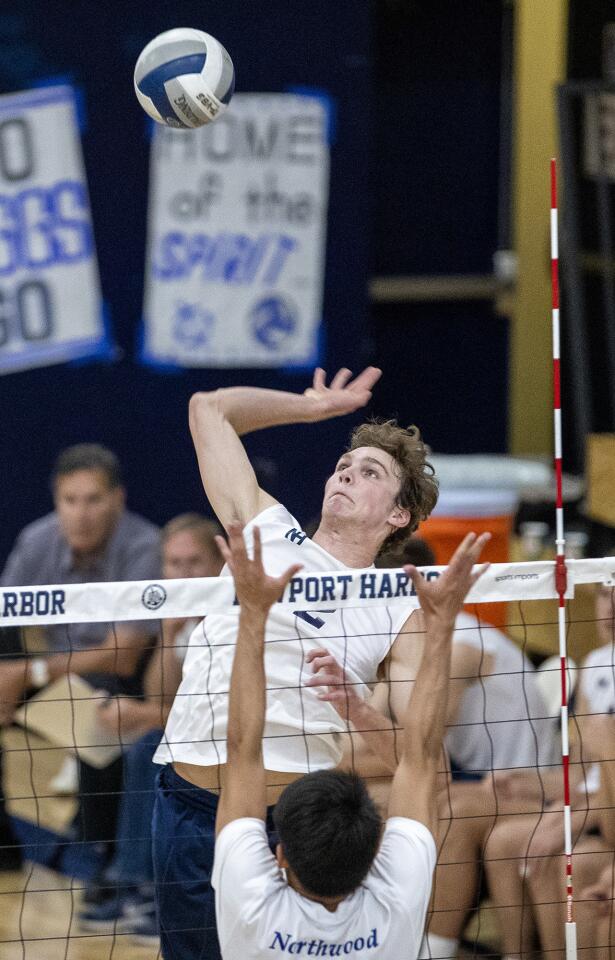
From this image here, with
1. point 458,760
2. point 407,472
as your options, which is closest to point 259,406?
point 407,472

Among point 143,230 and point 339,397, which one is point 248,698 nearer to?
point 339,397

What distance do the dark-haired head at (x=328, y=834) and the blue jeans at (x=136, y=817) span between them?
9.15 feet

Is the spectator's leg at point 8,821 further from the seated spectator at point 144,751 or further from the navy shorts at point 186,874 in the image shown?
the navy shorts at point 186,874

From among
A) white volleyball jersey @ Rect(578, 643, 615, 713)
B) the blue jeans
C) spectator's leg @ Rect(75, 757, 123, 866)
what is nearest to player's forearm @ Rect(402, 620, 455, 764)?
white volleyball jersey @ Rect(578, 643, 615, 713)

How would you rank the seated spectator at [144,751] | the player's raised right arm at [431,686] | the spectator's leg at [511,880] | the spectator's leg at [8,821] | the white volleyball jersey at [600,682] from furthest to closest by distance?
the spectator's leg at [8,821]
the seated spectator at [144,751]
the white volleyball jersey at [600,682]
the spectator's leg at [511,880]
the player's raised right arm at [431,686]

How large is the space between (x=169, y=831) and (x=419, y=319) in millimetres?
8792

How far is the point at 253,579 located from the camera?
2752mm

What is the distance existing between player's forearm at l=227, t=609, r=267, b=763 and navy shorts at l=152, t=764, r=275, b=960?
2.12 feet

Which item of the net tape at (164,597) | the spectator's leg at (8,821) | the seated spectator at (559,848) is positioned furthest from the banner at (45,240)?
the net tape at (164,597)

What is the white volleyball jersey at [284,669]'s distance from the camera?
337cm

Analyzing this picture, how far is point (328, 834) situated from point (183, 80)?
9.77ft

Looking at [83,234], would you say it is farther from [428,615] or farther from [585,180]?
[428,615]

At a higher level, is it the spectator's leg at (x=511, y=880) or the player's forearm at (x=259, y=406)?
the player's forearm at (x=259, y=406)

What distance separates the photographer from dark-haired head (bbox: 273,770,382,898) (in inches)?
102
